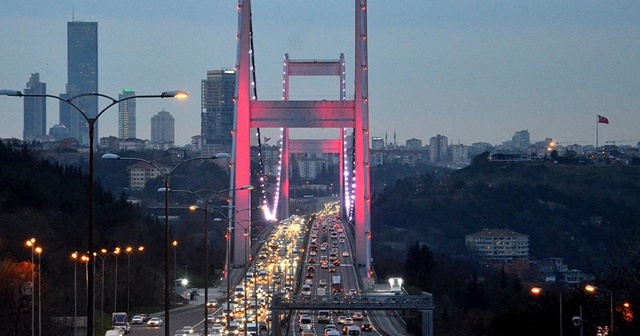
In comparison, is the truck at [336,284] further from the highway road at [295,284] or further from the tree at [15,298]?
the tree at [15,298]

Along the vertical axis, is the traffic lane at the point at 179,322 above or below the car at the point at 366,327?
above

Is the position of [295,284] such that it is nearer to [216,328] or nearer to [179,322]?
[179,322]

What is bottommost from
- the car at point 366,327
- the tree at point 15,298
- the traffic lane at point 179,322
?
the car at point 366,327

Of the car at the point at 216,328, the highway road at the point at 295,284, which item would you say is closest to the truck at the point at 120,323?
the highway road at the point at 295,284

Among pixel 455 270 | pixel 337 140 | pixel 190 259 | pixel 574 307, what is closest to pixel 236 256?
pixel 190 259

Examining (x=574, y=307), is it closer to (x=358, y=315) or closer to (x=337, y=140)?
(x=358, y=315)

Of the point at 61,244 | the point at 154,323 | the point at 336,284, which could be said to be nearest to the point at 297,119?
the point at 336,284

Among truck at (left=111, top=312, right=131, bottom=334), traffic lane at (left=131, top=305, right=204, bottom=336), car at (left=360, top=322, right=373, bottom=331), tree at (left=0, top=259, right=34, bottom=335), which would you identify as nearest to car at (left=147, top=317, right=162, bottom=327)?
traffic lane at (left=131, top=305, right=204, bottom=336)

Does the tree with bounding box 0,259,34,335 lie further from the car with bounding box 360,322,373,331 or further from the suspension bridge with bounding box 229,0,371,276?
the suspension bridge with bounding box 229,0,371,276
